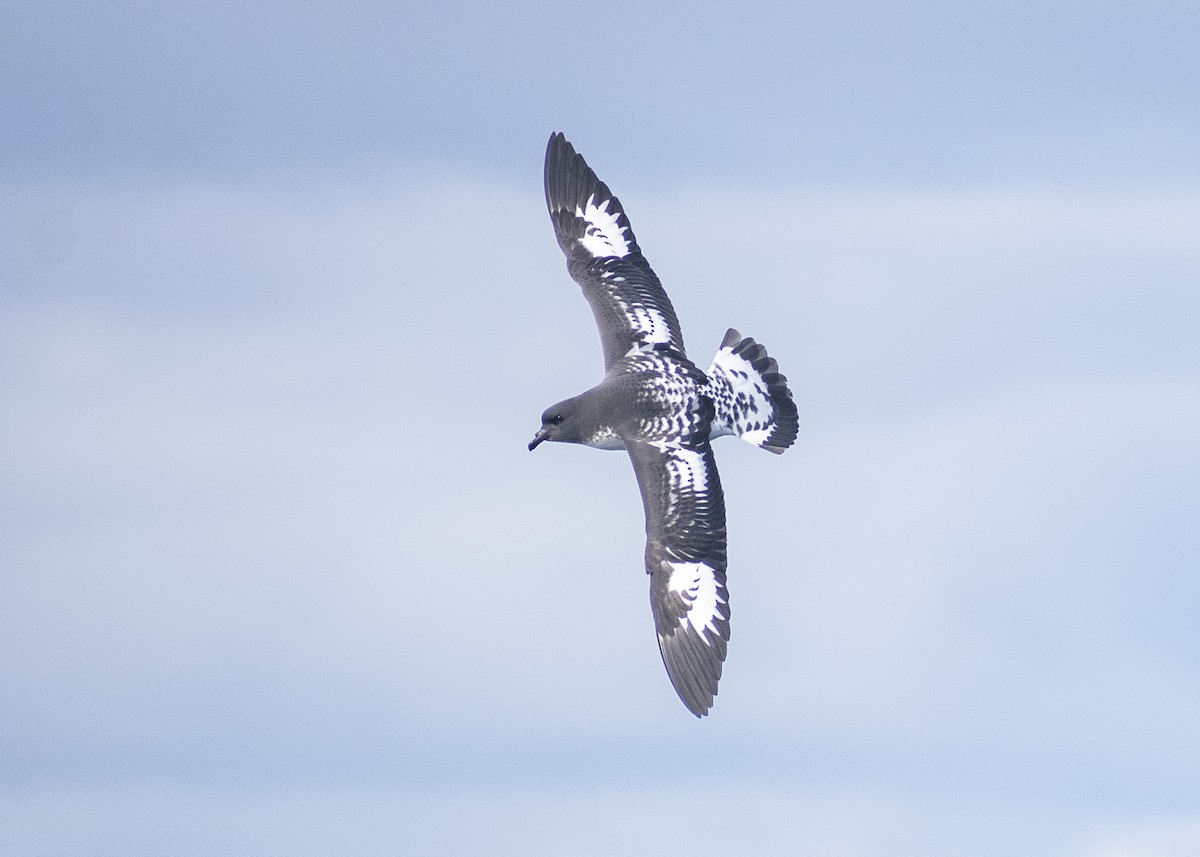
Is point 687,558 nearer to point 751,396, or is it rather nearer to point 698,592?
point 698,592

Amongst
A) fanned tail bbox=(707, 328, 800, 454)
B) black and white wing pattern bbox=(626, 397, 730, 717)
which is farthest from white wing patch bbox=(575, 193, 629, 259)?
black and white wing pattern bbox=(626, 397, 730, 717)

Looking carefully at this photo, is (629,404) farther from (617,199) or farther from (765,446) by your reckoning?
(617,199)

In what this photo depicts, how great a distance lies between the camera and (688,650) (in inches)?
1007

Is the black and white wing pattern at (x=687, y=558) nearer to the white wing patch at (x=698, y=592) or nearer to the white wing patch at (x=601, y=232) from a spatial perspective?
the white wing patch at (x=698, y=592)

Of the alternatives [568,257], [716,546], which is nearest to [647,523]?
[716,546]

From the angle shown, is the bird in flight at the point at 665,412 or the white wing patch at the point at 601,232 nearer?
the bird in flight at the point at 665,412

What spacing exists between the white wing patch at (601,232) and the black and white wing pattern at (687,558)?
3.98 m

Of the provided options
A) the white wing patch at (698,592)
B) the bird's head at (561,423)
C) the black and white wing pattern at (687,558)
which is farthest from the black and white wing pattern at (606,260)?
the white wing patch at (698,592)

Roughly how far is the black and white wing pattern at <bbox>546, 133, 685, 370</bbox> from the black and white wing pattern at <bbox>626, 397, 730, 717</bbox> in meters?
2.32

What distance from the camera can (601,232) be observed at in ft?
98.1

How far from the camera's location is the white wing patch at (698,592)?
25.6 meters

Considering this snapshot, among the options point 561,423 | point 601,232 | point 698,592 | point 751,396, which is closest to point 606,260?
point 601,232

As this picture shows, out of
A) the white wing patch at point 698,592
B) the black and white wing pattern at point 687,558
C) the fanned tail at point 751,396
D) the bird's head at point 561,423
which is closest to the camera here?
the black and white wing pattern at point 687,558

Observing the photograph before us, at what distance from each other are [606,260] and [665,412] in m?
3.61
